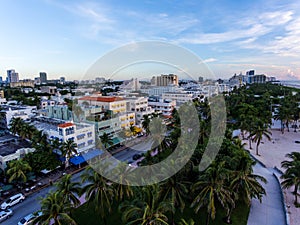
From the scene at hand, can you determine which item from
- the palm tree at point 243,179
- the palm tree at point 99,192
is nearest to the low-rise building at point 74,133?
the palm tree at point 99,192

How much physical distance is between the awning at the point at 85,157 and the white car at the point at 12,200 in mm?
6524

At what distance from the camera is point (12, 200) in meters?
18.7

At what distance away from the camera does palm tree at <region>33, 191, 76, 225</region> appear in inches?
468

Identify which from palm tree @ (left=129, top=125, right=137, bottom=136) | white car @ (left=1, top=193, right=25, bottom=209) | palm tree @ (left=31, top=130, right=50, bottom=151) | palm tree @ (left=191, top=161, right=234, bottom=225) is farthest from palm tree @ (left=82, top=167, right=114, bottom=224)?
palm tree @ (left=129, top=125, right=137, bottom=136)

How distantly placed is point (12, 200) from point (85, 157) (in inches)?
352

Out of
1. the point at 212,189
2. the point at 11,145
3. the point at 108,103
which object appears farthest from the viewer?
the point at 108,103

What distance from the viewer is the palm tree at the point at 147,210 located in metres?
10.8

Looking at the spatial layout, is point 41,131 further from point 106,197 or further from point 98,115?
point 106,197

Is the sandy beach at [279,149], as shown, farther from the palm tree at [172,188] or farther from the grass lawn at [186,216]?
the palm tree at [172,188]

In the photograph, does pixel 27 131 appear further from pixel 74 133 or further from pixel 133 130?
pixel 133 130

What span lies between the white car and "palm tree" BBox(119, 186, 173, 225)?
12765mm

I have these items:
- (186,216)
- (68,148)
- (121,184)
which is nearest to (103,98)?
(68,148)

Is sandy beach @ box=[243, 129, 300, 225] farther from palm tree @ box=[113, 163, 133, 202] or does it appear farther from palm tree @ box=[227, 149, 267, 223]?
palm tree @ box=[113, 163, 133, 202]

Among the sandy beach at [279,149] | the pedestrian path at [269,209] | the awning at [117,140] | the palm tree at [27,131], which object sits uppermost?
the palm tree at [27,131]
